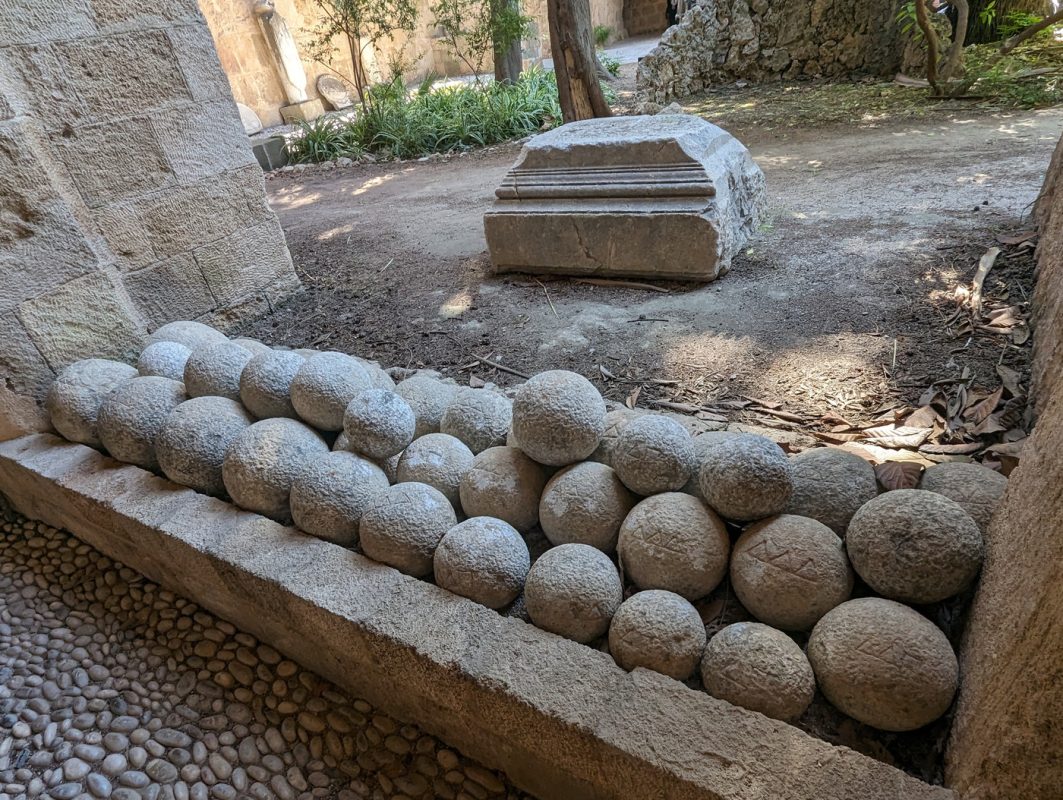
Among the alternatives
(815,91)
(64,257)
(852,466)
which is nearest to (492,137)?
(815,91)

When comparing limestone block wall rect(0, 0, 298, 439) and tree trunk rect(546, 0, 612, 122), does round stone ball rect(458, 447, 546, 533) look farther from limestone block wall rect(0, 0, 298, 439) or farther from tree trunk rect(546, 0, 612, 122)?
tree trunk rect(546, 0, 612, 122)

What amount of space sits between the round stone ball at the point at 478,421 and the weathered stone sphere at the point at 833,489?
2.93 feet

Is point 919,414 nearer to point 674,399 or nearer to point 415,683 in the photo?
point 674,399

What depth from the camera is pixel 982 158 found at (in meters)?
4.53

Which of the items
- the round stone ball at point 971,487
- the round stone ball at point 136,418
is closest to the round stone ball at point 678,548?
the round stone ball at point 971,487

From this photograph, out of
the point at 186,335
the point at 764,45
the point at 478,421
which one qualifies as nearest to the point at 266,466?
the point at 478,421

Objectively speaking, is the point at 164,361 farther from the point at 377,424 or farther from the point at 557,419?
the point at 557,419

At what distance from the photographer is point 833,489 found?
1.46 meters

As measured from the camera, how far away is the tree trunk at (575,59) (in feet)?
21.7

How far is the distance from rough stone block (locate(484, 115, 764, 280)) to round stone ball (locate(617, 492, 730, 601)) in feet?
7.51

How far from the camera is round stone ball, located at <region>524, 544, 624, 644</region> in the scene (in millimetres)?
1374

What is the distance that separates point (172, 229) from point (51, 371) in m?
1.06

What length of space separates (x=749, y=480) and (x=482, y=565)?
0.66 m

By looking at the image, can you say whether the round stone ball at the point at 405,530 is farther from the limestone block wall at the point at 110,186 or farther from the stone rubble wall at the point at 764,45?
the stone rubble wall at the point at 764,45
